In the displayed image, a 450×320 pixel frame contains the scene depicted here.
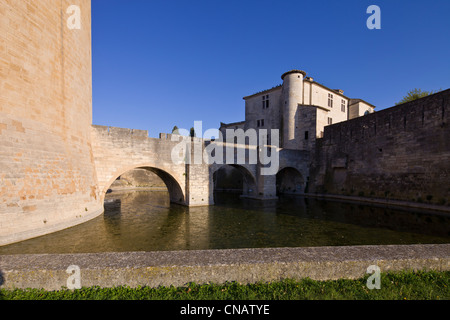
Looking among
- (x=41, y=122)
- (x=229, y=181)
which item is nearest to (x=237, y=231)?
(x=41, y=122)

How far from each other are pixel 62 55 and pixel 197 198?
36.9ft

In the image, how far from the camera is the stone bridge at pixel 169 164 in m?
12.8

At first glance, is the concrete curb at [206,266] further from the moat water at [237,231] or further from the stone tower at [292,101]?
the stone tower at [292,101]

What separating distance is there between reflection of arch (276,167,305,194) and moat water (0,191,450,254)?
35.3 feet

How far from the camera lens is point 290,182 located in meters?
25.2

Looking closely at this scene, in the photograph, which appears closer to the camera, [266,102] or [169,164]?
[169,164]

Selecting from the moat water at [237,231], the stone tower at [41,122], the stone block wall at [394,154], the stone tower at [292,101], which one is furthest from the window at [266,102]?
the stone tower at [41,122]

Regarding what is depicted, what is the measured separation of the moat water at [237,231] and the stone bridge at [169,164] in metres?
2.71

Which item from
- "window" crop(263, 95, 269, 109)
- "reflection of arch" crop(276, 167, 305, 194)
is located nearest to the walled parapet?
"reflection of arch" crop(276, 167, 305, 194)

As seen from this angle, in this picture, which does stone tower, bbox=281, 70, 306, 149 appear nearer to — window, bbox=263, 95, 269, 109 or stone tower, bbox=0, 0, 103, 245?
window, bbox=263, 95, 269, 109

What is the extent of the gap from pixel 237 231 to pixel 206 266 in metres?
6.12

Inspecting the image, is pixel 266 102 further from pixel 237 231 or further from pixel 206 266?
pixel 206 266

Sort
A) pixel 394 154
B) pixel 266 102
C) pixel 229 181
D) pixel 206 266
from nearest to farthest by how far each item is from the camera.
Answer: pixel 206 266, pixel 394 154, pixel 266 102, pixel 229 181

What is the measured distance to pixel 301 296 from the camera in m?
2.98
